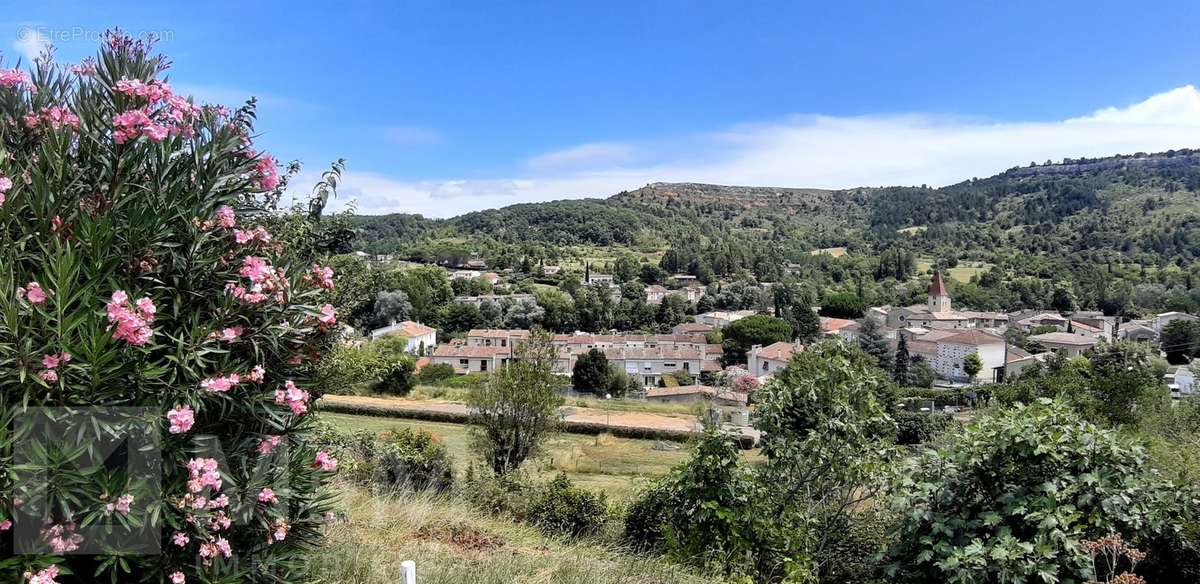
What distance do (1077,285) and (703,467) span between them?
306 ft

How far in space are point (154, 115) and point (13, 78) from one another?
0.55 meters

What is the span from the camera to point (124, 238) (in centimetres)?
239

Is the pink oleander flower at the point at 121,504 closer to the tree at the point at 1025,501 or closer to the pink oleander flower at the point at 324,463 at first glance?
the pink oleander flower at the point at 324,463

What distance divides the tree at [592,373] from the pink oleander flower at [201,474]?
36.3m

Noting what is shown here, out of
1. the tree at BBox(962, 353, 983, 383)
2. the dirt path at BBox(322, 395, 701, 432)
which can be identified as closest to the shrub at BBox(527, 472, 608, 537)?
the dirt path at BBox(322, 395, 701, 432)

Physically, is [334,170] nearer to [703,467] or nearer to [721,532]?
[703,467]

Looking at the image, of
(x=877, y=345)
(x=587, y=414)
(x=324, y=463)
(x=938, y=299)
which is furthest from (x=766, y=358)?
(x=324, y=463)

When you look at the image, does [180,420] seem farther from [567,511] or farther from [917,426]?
[917,426]

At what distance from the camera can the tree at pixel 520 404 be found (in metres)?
12.6

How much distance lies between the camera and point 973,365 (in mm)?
49531

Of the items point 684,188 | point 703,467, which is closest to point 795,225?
point 684,188

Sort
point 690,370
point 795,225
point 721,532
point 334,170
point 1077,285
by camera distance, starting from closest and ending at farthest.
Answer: point 334,170, point 721,532, point 690,370, point 1077,285, point 795,225

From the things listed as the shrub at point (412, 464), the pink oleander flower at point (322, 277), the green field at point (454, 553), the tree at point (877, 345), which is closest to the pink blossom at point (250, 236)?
the pink oleander flower at point (322, 277)

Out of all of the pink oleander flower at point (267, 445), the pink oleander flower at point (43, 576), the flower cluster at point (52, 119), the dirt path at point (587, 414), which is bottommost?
the dirt path at point (587, 414)
